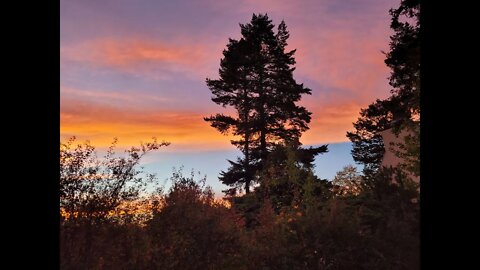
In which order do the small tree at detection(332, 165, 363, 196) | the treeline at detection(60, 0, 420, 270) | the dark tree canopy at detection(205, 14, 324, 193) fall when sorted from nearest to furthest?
the treeline at detection(60, 0, 420, 270)
the small tree at detection(332, 165, 363, 196)
the dark tree canopy at detection(205, 14, 324, 193)

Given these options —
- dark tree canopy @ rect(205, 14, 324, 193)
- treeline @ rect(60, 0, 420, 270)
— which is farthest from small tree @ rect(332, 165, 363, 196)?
dark tree canopy @ rect(205, 14, 324, 193)

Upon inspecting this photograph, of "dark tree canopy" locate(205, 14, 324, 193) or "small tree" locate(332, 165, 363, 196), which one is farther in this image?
"dark tree canopy" locate(205, 14, 324, 193)

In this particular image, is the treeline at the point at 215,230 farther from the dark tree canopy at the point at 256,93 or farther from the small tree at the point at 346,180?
the dark tree canopy at the point at 256,93

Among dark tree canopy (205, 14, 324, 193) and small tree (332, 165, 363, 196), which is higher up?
dark tree canopy (205, 14, 324, 193)

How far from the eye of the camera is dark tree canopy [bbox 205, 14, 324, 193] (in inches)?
987

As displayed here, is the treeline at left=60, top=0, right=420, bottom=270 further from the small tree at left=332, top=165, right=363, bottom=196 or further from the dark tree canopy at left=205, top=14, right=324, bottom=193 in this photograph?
the dark tree canopy at left=205, top=14, right=324, bottom=193

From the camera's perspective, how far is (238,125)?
82.1ft

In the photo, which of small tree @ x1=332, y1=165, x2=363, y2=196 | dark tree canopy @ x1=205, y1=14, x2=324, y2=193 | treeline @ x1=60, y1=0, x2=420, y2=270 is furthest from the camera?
dark tree canopy @ x1=205, y1=14, x2=324, y2=193

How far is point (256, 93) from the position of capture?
25.5 m

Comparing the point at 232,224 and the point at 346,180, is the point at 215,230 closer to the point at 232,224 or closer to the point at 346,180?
the point at 232,224

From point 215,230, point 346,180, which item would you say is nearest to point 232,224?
point 215,230

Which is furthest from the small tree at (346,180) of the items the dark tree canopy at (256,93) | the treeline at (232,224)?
the dark tree canopy at (256,93)
